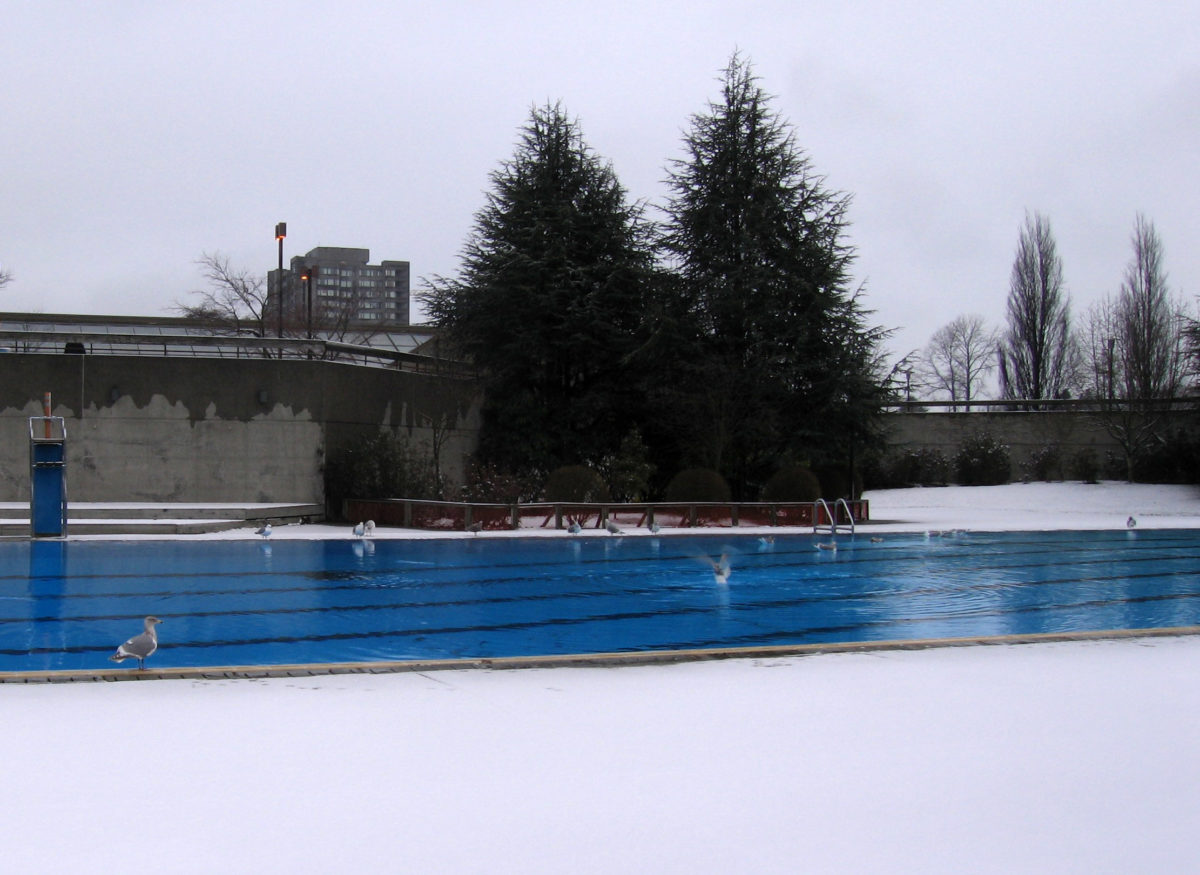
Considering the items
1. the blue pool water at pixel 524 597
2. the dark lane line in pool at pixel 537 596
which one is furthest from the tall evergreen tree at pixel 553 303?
the dark lane line in pool at pixel 537 596

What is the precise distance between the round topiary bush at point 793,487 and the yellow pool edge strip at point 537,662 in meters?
18.9

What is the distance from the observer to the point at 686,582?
15148 millimetres

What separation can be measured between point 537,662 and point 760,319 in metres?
24.4

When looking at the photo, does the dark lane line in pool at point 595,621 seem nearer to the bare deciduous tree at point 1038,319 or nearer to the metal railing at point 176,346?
the metal railing at point 176,346

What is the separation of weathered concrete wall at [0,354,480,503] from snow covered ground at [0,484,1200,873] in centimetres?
1979

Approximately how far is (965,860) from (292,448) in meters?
24.2

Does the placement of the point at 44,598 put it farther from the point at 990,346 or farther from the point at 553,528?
the point at 990,346

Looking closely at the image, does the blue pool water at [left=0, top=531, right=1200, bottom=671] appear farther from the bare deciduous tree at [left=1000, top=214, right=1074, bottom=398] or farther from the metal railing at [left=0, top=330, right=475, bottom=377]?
the bare deciduous tree at [left=1000, top=214, right=1074, bottom=398]

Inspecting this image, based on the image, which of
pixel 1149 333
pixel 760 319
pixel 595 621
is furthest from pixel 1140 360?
pixel 595 621

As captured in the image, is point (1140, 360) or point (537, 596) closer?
point (537, 596)

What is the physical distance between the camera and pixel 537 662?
833 cm

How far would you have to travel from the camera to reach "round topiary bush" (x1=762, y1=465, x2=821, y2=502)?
28861 mm

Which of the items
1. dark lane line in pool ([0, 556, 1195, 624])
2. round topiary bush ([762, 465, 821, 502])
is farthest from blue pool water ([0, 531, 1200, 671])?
round topiary bush ([762, 465, 821, 502])

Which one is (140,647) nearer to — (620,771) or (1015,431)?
(620,771)
